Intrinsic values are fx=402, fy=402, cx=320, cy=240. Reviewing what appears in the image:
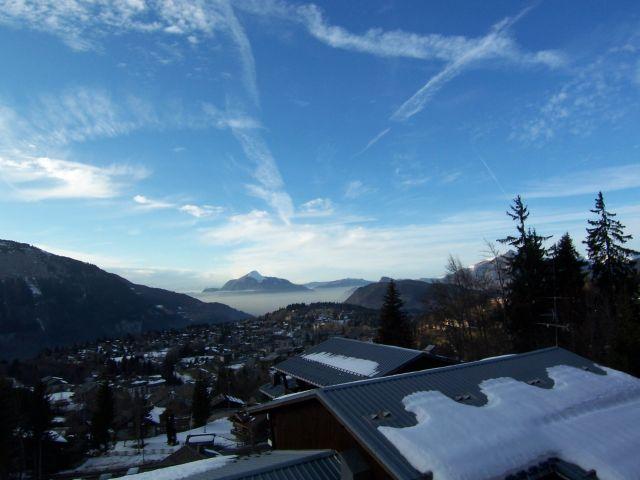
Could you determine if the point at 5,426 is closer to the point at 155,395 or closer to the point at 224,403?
the point at 224,403

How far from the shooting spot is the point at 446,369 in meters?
11.8

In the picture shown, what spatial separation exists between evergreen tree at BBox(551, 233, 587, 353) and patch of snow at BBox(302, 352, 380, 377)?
56.4ft

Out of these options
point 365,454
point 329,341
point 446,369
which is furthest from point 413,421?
point 329,341

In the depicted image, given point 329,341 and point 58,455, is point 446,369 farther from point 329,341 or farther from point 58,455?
point 58,455

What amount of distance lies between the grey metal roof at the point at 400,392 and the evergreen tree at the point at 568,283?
18.5 metres

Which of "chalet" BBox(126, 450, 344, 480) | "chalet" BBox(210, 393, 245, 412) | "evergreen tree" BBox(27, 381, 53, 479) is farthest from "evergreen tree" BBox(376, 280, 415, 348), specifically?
"chalet" BBox(210, 393, 245, 412)

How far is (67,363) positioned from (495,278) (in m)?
175

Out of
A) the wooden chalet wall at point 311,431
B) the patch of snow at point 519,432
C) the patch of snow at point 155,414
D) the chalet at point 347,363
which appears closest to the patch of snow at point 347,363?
the chalet at point 347,363

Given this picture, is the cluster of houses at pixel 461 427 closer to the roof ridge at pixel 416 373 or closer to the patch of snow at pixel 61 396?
the roof ridge at pixel 416 373

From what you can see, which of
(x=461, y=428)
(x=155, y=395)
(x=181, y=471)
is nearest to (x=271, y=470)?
(x=181, y=471)

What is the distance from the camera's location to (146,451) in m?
50.1

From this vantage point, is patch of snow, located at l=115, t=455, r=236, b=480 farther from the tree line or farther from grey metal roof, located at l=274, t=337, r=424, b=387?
the tree line

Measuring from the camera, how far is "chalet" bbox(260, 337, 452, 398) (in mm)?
18375

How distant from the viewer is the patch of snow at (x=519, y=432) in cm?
715
